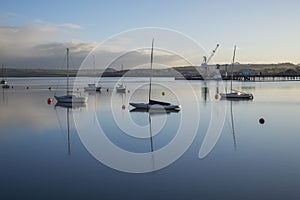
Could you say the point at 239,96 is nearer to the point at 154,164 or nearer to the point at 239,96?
the point at 239,96

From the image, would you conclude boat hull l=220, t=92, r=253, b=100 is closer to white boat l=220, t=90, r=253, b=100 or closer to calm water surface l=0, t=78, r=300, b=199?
white boat l=220, t=90, r=253, b=100

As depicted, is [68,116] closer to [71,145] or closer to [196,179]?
[71,145]

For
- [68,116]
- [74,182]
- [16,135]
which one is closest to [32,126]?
[16,135]

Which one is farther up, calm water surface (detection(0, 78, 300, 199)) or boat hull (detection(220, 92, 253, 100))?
boat hull (detection(220, 92, 253, 100))

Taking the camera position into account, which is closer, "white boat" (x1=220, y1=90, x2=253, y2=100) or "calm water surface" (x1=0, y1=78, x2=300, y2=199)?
"calm water surface" (x1=0, y1=78, x2=300, y2=199)

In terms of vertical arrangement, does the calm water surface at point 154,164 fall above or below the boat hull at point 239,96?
below

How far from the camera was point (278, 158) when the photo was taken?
11781 millimetres

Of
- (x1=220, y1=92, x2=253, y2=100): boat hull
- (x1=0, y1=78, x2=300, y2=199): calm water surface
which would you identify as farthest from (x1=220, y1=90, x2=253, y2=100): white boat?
(x1=0, y1=78, x2=300, y2=199): calm water surface

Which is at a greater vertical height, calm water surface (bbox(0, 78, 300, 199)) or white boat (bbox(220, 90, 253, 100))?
white boat (bbox(220, 90, 253, 100))

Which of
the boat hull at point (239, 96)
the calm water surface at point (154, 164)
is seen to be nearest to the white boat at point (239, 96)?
the boat hull at point (239, 96)

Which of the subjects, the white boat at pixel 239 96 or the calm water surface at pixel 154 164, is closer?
the calm water surface at pixel 154 164

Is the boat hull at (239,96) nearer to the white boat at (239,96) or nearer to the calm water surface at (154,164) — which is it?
the white boat at (239,96)

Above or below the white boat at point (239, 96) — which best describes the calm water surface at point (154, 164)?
below

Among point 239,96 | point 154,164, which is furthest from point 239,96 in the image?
point 154,164
